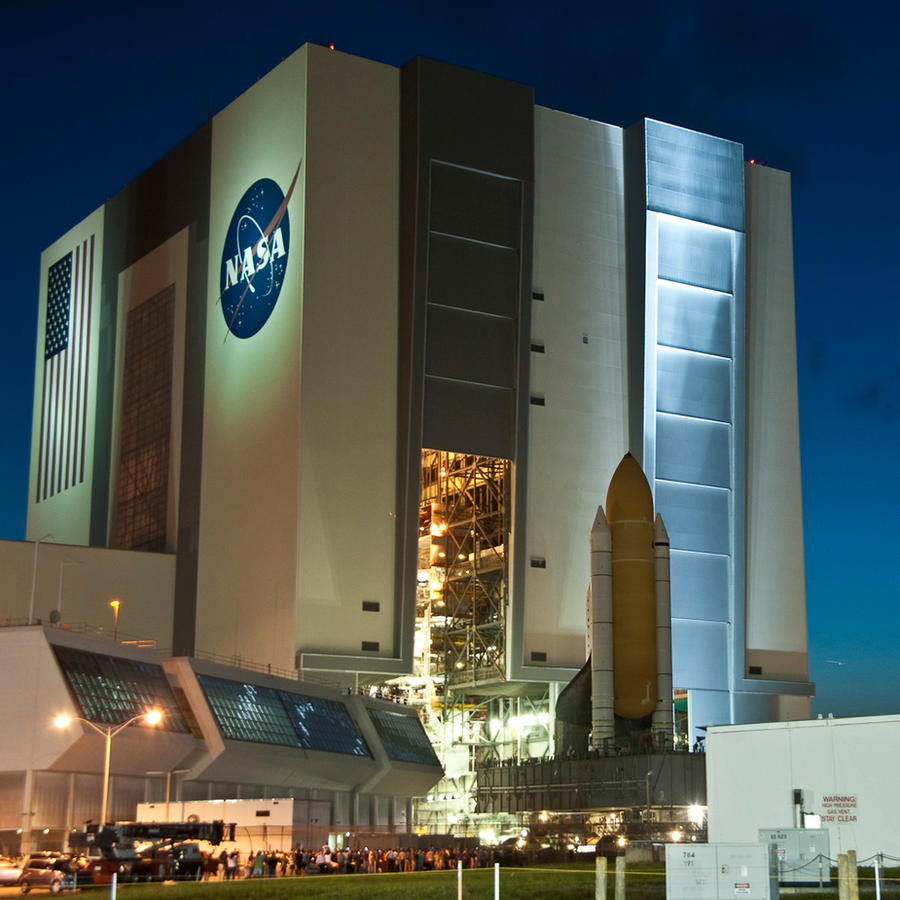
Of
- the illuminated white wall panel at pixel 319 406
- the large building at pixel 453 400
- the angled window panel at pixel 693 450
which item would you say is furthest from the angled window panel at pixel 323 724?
the angled window panel at pixel 693 450

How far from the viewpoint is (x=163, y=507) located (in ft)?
319

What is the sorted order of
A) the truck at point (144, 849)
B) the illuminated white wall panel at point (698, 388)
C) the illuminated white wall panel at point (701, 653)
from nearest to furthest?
the truck at point (144, 849) → the illuminated white wall panel at point (701, 653) → the illuminated white wall panel at point (698, 388)

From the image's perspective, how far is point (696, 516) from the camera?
90.3m

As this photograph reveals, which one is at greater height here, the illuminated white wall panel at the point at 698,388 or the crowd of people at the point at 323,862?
the illuminated white wall panel at the point at 698,388

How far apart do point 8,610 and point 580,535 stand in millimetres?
34774

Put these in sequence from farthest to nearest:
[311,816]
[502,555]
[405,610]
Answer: [502,555], [405,610], [311,816]

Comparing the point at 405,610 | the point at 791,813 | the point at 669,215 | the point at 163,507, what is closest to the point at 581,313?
the point at 669,215

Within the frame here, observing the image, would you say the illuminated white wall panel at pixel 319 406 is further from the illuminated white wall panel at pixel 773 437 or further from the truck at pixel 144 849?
the truck at pixel 144 849

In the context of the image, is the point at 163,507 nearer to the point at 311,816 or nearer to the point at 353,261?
the point at 353,261

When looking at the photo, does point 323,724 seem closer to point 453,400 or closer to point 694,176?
point 453,400

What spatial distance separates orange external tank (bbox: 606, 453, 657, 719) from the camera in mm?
73250

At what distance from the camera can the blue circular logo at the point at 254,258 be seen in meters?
85.9

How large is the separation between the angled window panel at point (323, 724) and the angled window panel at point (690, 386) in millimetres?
28702

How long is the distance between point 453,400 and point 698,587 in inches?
773
